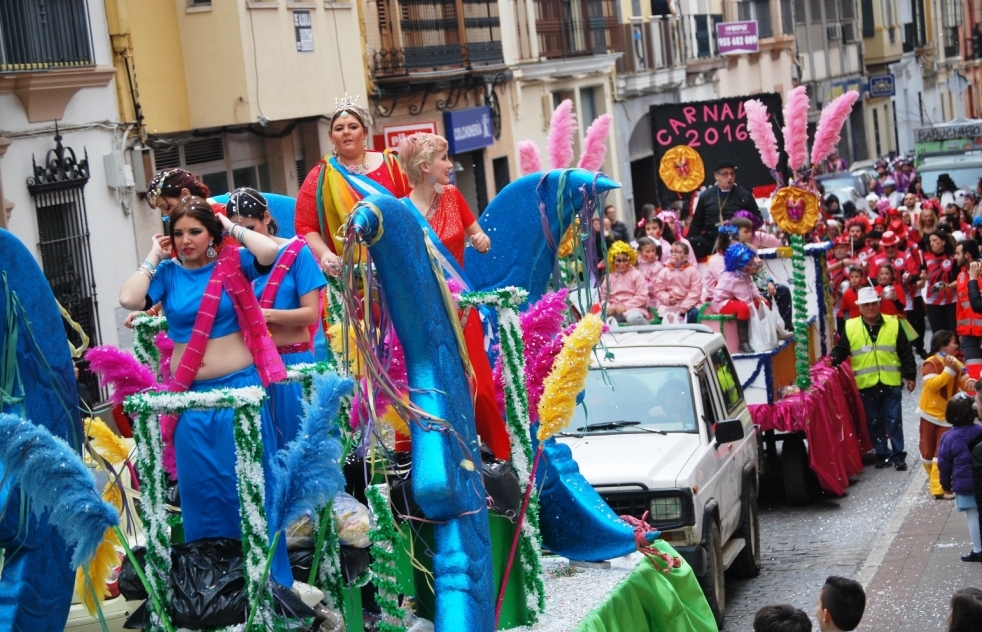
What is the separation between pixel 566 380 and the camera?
6.36 metres

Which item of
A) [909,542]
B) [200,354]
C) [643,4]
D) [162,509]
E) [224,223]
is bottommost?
[909,542]

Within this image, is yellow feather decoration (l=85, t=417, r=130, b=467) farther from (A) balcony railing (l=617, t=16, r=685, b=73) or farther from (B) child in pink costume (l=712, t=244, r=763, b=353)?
(A) balcony railing (l=617, t=16, r=685, b=73)

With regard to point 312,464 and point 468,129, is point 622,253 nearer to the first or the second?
point 312,464

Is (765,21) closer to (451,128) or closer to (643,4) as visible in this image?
(643,4)

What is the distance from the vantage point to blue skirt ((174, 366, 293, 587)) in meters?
5.37

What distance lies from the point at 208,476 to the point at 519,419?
4.49 feet

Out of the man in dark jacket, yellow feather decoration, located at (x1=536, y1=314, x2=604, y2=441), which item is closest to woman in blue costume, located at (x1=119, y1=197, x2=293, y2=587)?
yellow feather decoration, located at (x1=536, y1=314, x2=604, y2=441)

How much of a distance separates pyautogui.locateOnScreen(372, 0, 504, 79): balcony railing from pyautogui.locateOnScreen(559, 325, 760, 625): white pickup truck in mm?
13444

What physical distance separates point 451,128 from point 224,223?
20.9m

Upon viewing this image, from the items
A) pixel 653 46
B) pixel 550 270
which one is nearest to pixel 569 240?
pixel 550 270

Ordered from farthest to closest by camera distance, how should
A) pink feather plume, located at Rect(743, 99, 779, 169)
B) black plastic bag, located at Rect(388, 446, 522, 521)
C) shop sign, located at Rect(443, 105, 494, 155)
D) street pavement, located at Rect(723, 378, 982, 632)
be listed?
1. shop sign, located at Rect(443, 105, 494, 155)
2. pink feather plume, located at Rect(743, 99, 779, 169)
3. street pavement, located at Rect(723, 378, 982, 632)
4. black plastic bag, located at Rect(388, 446, 522, 521)

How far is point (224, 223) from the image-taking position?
5789mm

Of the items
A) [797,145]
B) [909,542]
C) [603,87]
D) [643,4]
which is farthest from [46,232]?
[643,4]

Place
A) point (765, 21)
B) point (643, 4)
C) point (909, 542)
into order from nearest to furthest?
point (909, 542) → point (643, 4) → point (765, 21)
